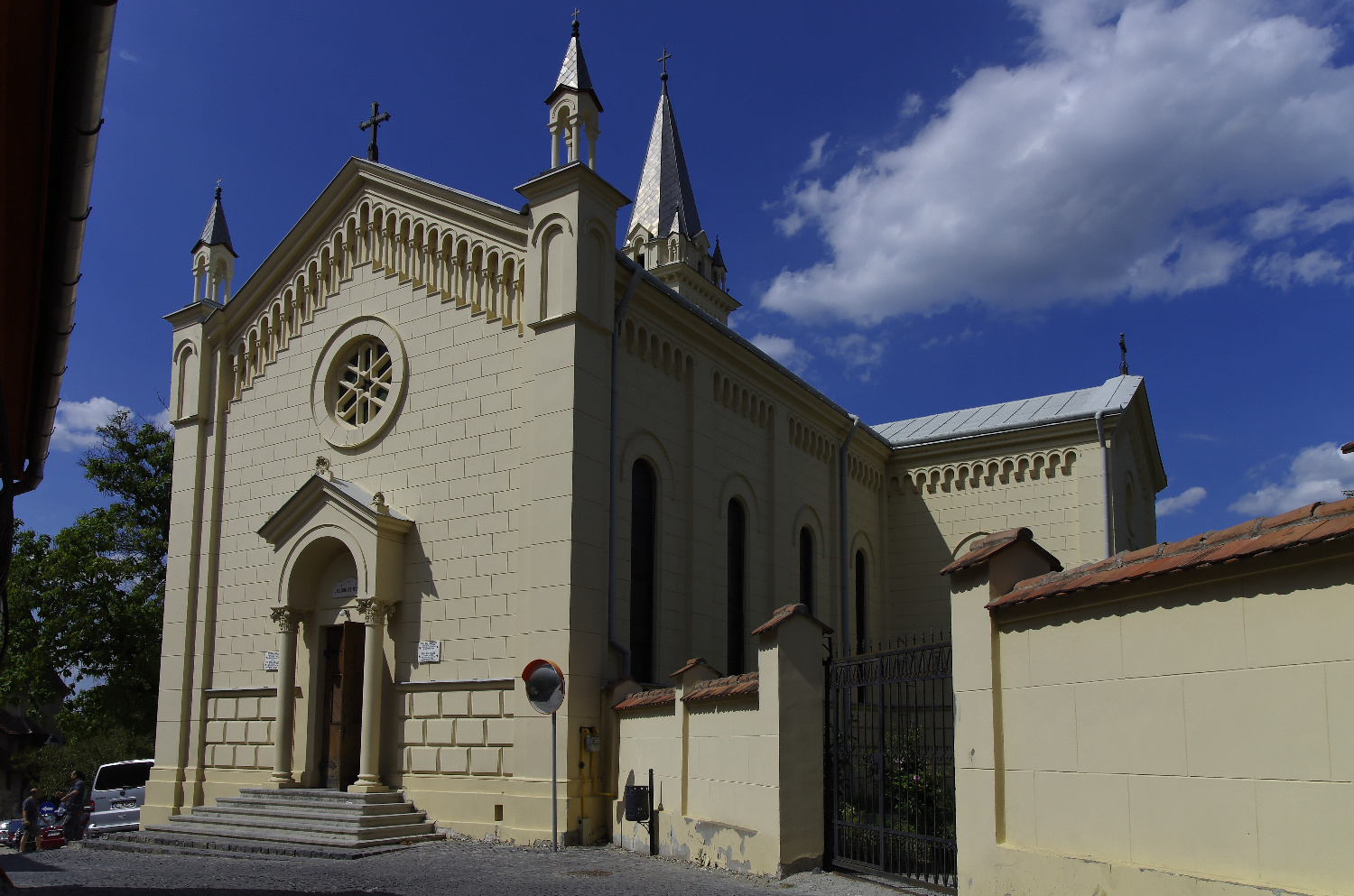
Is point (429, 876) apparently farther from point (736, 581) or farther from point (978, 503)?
point (978, 503)

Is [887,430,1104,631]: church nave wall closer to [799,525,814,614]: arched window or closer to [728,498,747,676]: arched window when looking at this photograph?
[799,525,814,614]: arched window

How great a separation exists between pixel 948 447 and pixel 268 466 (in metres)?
15.6

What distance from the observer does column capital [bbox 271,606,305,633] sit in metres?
17.0

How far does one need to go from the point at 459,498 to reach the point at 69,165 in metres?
10.6

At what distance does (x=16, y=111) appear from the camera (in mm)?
4906

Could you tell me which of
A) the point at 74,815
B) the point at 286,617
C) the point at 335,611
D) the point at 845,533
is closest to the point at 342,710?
the point at 335,611

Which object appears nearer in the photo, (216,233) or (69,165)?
(69,165)

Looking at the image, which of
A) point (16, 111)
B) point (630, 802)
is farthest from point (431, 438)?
point (16, 111)

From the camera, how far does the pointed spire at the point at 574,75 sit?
1602 centimetres

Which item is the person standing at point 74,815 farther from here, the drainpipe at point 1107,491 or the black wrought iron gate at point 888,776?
the drainpipe at point 1107,491

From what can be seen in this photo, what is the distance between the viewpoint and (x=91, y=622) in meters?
27.3

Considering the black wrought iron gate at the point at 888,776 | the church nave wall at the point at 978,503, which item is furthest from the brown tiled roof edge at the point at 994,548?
the church nave wall at the point at 978,503

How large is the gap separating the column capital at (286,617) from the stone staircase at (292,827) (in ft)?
8.11

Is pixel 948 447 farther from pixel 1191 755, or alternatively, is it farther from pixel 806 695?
pixel 1191 755
